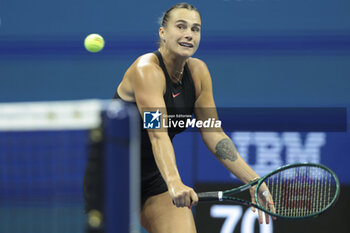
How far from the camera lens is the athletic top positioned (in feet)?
9.75

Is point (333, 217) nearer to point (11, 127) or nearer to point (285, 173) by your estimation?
point (285, 173)

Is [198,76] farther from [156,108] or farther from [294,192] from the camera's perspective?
[294,192]

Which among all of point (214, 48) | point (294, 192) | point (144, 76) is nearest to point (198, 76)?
point (144, 76)

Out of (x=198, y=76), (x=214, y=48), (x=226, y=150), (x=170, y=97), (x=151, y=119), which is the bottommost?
(x=226, y=150)

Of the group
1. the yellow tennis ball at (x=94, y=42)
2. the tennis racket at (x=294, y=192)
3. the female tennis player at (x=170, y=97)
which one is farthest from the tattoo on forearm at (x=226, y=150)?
the yellow tennis ball at (x=94, y=42)

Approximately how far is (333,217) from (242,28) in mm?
1659

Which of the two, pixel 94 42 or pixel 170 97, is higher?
pixel 94 42

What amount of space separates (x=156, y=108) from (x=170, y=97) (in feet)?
0.72

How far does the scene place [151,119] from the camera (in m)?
2.81

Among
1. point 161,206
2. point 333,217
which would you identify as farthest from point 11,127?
point 333,217

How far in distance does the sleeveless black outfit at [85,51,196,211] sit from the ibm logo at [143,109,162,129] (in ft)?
0.45

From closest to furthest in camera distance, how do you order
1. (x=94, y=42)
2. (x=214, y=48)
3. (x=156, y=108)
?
(x=156, y=108)
(x=94, y=42)
(x=214, y=48)

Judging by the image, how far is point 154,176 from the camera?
10.1 ft

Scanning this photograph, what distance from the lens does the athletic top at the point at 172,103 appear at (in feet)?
9.75
